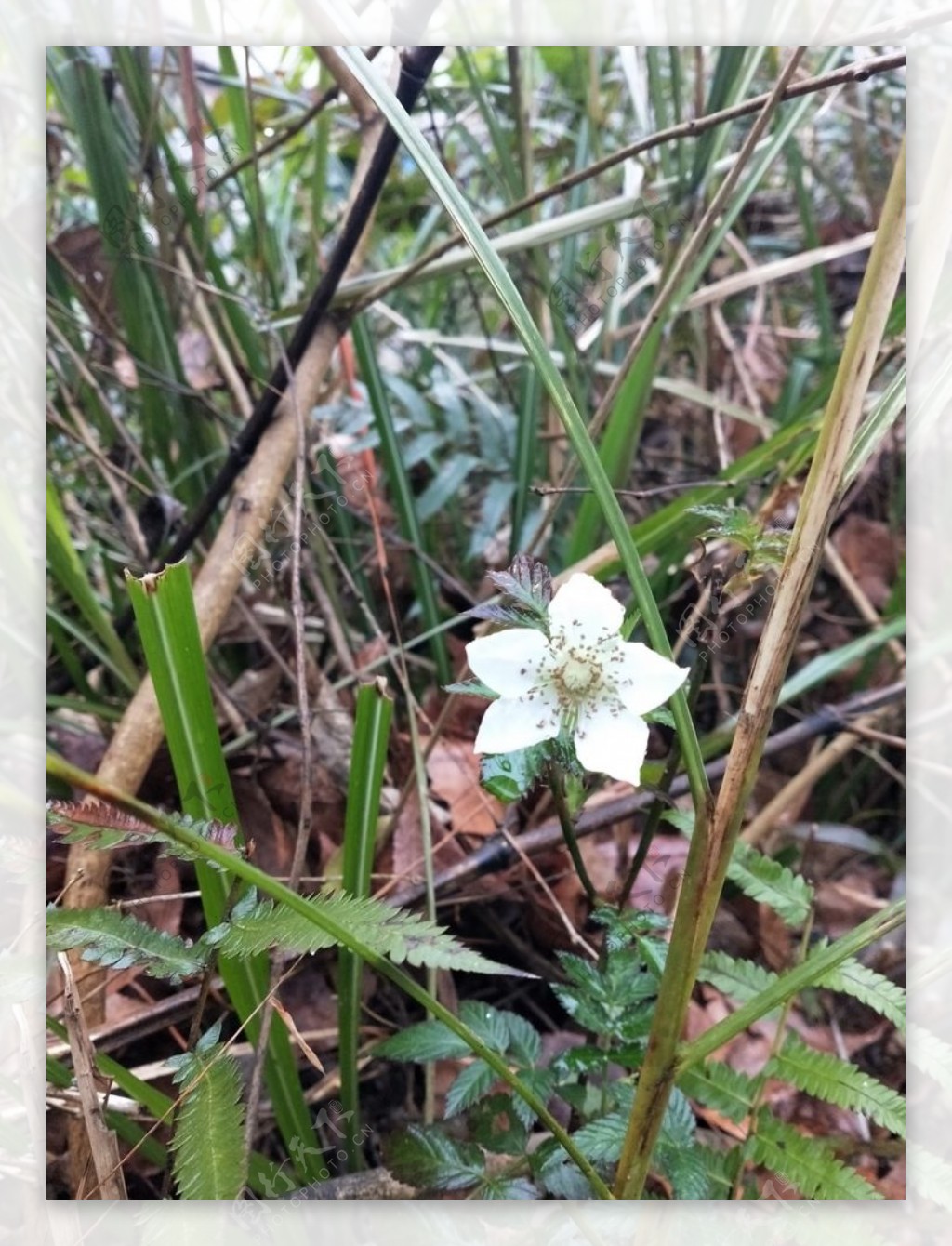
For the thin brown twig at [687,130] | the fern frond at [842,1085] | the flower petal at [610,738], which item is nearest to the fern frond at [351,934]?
the flower petal at [610,738]

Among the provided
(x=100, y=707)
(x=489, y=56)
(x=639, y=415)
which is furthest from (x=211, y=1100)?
(x=489, y=56)

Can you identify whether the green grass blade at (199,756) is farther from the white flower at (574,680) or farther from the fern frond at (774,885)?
the fern frond at (774,885)

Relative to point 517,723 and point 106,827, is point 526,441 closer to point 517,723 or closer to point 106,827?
point 517,723

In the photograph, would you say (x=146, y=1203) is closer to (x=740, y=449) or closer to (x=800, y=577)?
(x=800, y=577)

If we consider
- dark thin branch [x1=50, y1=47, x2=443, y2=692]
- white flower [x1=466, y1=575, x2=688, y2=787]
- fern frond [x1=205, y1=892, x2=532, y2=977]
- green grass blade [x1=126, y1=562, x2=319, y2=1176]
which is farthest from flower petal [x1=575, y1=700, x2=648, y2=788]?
dark thin branch [x1=50, y1=47, x2=443, y2=692]

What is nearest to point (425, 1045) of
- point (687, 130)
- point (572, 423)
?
point (572, 423)

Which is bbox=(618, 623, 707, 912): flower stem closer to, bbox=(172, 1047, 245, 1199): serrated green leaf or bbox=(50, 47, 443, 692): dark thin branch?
bbox=(172, 1047, 245, 1199): serrated green leaf
